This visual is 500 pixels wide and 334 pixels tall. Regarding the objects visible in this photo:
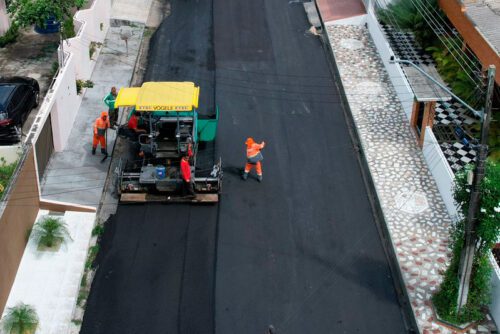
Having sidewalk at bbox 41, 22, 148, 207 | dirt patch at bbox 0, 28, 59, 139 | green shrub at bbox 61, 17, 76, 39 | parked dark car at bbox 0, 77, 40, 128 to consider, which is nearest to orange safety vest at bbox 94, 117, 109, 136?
sidewalk at bbox 41, 22, 148, 207

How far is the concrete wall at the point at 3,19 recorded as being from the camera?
25.0 m

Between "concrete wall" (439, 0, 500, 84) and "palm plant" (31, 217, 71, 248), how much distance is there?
1263 cm

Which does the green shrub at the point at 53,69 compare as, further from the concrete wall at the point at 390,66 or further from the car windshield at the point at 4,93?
the concrete wall at the point at 390,66

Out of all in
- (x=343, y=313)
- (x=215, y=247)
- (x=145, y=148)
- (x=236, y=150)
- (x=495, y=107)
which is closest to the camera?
(x=343, y=313)

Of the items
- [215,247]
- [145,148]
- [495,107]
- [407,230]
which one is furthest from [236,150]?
[495,107]

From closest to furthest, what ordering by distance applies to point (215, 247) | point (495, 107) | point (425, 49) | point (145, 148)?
1. point (215, 247)
2. point (145, 148)
3. point (495, 107)
4. point (425, 49)

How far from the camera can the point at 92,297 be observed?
16.0m

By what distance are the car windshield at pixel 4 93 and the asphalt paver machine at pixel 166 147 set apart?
10.3 feet

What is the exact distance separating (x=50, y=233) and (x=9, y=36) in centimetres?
1076

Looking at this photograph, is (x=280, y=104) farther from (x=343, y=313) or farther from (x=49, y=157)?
(x=343, y=313)

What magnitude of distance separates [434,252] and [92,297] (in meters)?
8.27

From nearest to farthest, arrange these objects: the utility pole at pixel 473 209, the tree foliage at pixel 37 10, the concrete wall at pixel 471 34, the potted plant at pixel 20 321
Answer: the utility pole at pixel 473 209 < the potted plant at pixel 20 321 < the concrete wall at pixel 471 34 < the tree foliage at pixel 37 10

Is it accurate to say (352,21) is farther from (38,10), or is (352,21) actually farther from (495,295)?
(495,295)

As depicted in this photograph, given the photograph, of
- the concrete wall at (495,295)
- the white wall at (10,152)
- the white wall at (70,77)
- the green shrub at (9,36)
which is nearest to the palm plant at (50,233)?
the white wall at (10,152)
